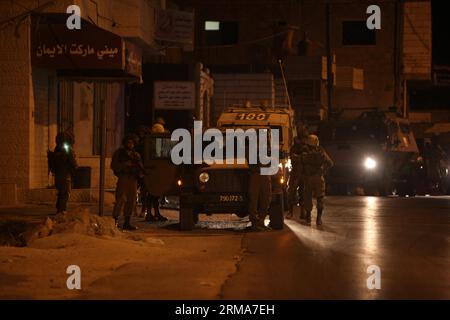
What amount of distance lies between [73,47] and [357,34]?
33.0 metres

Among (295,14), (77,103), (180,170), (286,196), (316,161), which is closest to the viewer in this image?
(180,170)

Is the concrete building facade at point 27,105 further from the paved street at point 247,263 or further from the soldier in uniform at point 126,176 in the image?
the paved street at point 247,263

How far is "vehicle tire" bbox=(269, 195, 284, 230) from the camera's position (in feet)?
60.2

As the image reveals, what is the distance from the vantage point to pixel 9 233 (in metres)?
16.5

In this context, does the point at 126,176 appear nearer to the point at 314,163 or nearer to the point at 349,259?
the point at 314,163

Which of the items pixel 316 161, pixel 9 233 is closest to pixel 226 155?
pixel 316 161

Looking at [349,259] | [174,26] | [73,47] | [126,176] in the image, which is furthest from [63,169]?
[174,26]

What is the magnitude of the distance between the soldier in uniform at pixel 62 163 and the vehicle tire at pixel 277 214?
12.9ft

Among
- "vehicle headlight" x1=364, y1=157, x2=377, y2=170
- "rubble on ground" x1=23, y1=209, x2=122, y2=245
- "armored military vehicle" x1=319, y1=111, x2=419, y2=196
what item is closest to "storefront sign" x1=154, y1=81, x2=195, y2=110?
"armored military vehicle" x1=319, y1=111, x2=419, y2=196

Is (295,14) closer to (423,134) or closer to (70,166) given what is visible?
(423,134)

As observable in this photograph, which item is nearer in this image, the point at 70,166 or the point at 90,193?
the point at 70,166

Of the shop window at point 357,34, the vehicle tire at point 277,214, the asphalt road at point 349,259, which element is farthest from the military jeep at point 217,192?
the shop window at point 357,34

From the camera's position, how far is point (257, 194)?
18.0 metres

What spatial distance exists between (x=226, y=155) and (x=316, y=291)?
27.0 ft
